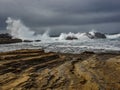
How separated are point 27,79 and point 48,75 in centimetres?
178

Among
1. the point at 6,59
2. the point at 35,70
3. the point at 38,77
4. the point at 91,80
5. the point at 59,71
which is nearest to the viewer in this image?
the point at 91,80

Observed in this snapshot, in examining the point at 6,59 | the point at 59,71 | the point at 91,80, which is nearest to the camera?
the point at 91,80

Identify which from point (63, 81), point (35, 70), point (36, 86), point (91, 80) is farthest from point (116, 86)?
point (35, 70)

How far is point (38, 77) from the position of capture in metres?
15.9

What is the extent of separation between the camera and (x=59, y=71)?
59.2 feet

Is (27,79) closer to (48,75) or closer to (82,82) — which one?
(48,75)

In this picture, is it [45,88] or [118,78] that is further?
[118,78]

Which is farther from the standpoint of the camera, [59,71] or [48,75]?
[59,71]

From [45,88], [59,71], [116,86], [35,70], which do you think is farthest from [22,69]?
[116,86]

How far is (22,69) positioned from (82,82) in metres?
6.16

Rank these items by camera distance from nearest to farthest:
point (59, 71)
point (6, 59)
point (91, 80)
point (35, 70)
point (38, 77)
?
1. point (91, 80)
2. point (38, 77)
3. point (59, 71)
4. point (35, 70)
5. point (6, 59)

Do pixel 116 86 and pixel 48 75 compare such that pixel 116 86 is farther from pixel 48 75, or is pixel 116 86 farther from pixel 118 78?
pixel 48 75

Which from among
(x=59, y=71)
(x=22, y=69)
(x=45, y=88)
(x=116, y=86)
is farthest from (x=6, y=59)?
(x=116, y=86)

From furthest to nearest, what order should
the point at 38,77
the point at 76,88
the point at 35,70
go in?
the point at 35,70
the point at 38,77
the point at 76,88
